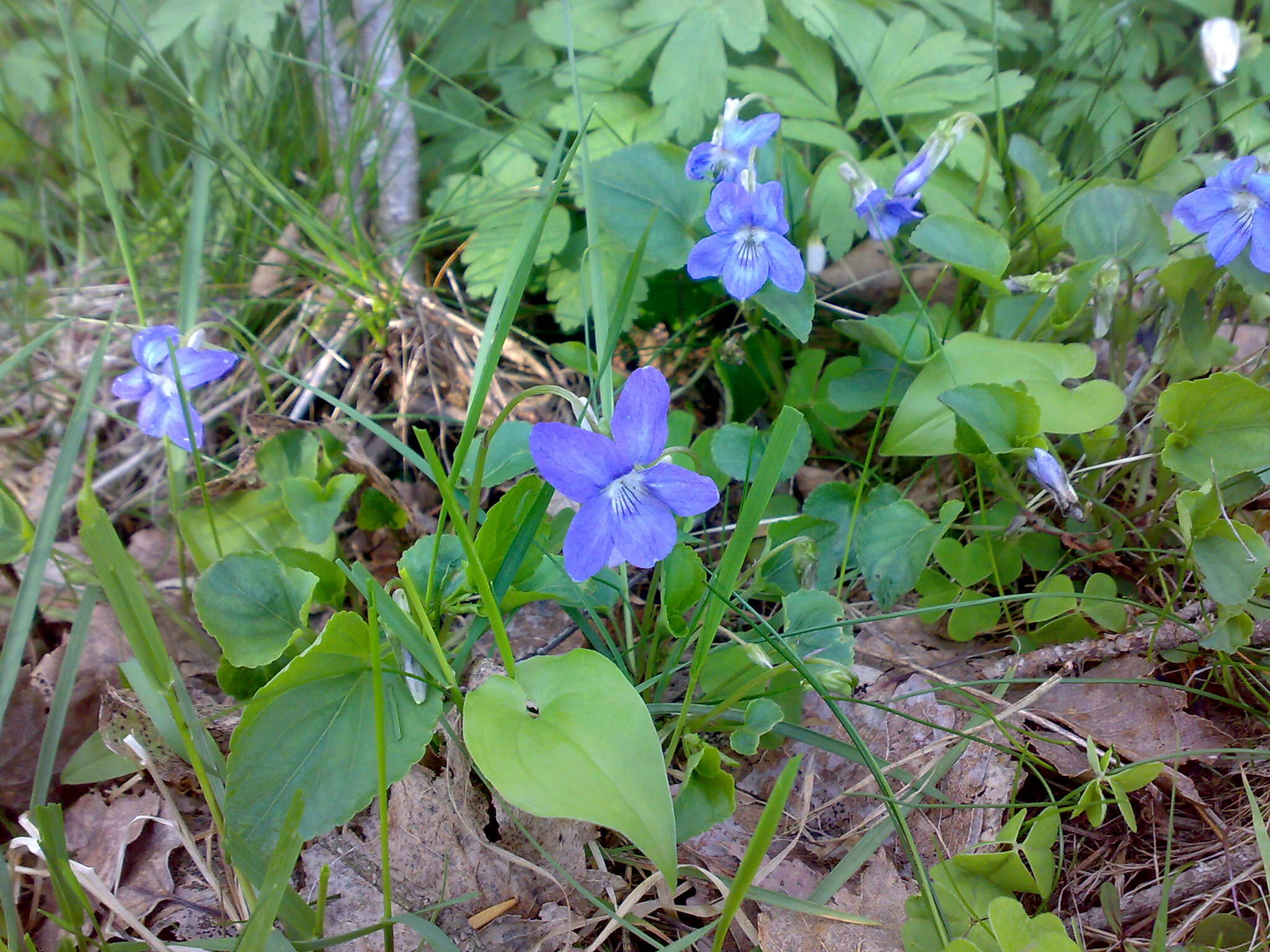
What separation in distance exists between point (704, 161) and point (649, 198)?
14cm

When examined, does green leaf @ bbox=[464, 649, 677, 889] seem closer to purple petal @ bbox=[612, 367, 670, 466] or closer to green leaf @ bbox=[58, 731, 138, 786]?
purple petal @ bbox=[612, 367, 670, 466]

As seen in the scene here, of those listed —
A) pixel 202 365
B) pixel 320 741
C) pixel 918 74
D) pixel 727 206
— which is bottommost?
pixel 320 741

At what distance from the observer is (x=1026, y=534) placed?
5.09 ft

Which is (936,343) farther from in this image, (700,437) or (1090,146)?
(1090,146)

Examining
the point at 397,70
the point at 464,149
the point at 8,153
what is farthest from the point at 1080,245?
the point at 8,153

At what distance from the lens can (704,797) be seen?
1.17 meters

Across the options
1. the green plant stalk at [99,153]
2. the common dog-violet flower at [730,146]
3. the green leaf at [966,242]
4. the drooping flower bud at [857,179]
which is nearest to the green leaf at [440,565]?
the green plant stalk at [99,153]

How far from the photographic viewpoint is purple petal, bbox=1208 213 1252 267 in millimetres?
1396

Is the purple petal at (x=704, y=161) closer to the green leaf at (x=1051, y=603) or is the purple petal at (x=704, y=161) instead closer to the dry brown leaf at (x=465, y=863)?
the green leaf at (x=1051, y=603)

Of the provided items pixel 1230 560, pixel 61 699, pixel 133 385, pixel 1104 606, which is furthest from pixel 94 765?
pixel 1230 560

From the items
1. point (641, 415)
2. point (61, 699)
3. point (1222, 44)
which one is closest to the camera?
point (641, 415)

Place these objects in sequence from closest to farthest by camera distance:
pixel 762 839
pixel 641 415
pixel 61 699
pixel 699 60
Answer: pixel 762 839 → pixel 641 415 → pixel 61 699 → pixel 699 60

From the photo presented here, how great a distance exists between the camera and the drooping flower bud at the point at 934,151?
65.7 inches

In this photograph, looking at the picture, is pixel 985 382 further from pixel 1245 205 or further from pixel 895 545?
pixel 1245 205
